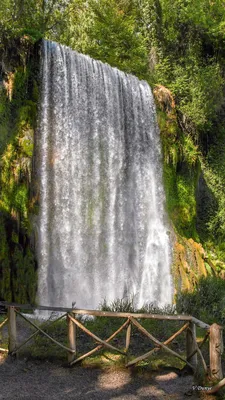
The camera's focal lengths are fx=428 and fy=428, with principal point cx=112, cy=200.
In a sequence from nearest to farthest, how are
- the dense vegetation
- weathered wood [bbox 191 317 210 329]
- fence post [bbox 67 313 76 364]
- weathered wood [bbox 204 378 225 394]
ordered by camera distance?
weathered wood [bbox 204 378 225 394], weathered wood [bbox 191 317 210 329], fence post [bbox 67 313 76 364], the dense vegetation

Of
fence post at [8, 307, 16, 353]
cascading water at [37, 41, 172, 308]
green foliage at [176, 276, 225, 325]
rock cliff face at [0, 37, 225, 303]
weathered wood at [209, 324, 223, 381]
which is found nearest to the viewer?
weathered wood at [209, 324, 223, 381]

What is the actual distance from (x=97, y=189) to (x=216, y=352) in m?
8.93

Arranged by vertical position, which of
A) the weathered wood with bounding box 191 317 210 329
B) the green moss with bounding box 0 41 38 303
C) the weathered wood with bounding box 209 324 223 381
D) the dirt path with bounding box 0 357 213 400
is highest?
the green moss with bounding box 0 41 38 303

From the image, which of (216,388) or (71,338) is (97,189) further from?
(216,388)

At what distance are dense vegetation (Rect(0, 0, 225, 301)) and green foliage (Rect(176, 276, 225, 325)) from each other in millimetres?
2963

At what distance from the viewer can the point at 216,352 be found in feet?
18.7

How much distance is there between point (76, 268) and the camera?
13.1 meters

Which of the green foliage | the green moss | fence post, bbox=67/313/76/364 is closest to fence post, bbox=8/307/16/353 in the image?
fence post, bbox=67/313/76/364

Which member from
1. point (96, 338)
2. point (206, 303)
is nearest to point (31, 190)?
point (206, 303)

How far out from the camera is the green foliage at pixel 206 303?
9312 millimetres

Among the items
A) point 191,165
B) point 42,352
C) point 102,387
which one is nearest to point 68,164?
point 191,165

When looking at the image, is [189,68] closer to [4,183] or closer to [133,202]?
[133,202]

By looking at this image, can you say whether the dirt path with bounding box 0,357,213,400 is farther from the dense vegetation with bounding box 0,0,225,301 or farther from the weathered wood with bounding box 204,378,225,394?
the dense vegetation with bounding box 0,0,225,301

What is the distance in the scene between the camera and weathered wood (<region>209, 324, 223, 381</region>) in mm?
5672
